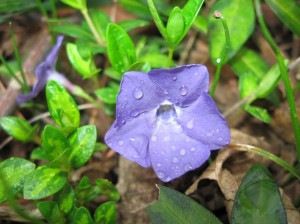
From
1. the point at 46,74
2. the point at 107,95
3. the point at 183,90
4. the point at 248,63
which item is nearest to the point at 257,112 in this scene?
the point at 248,63

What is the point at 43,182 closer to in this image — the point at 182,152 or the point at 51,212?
the point at 51,212

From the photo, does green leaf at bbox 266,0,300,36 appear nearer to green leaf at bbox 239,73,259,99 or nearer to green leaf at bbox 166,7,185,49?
green leaf at bbox 239,73,259,99

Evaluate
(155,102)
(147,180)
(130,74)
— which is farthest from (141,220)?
(130,74)

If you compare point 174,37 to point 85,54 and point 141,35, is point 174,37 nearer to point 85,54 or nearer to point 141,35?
point 85,54

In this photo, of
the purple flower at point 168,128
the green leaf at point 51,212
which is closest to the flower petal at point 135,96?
the purple flower at point 168,128

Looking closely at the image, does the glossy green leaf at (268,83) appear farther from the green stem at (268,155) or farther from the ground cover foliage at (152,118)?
the green stem at (268,155)

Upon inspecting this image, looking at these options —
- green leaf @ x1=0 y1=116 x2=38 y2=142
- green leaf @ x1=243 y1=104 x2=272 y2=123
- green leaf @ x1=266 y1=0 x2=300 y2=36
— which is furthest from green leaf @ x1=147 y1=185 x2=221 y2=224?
green leaf @ x1=266 y1=0 x2=300 y2=36
